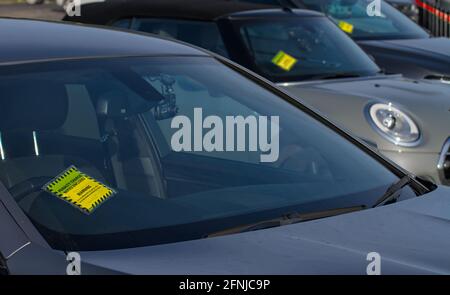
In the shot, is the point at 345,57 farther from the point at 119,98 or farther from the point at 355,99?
the point at 119,98

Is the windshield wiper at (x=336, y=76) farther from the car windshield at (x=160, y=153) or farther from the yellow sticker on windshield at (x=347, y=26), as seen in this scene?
the car windshield at (x=160, y=153)

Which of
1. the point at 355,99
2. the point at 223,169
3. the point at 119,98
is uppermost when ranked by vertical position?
the point at 119,98

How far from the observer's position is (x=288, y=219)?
9.82 ft

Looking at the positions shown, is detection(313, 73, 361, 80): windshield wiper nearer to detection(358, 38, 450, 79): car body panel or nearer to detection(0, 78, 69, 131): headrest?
detection(358, 38, 450, 79): car body panel

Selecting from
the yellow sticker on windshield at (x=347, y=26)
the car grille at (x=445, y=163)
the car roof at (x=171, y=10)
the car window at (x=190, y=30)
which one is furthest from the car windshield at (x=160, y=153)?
the yellow sticker on windshield at (x=347, y=26)

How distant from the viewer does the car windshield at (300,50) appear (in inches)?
282

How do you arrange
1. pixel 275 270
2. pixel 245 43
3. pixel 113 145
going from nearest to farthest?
Answer: pixel 275 270, pixel 113 145, pixel 245 43

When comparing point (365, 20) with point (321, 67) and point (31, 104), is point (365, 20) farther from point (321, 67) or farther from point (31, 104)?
point (31, 104)

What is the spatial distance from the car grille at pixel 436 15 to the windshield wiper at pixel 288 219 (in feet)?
34.5

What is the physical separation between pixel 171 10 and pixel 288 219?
4.96 meters

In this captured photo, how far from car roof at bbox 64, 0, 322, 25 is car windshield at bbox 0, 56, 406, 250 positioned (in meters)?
3.81

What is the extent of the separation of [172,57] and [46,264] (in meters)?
1.27

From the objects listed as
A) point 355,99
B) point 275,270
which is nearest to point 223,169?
point 275,270

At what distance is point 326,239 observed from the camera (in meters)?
2.77
